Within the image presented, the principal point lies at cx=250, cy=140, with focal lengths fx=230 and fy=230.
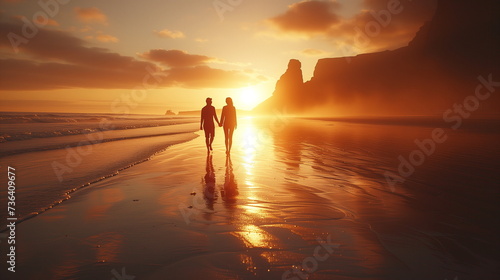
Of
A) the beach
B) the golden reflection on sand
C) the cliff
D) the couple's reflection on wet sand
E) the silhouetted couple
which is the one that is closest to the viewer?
the beach

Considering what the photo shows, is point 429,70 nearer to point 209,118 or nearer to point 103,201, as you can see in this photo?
point 209,118

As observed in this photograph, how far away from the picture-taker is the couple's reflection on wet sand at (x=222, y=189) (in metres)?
5.17

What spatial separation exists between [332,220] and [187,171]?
18.0 ft

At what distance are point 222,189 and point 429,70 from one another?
101m

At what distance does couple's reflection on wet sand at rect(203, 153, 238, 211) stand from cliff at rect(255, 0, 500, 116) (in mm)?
85219

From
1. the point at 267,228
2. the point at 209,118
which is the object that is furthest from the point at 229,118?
the point at 267,228

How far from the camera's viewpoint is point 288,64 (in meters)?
192

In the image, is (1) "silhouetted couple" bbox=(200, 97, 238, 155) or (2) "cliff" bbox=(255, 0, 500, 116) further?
(2) "cliff" bbox=(255, 0, 500, 116)

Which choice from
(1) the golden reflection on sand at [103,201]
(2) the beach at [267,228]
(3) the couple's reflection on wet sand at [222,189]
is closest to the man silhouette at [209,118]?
(3) the couple's reflection on wet sand at [222,189]

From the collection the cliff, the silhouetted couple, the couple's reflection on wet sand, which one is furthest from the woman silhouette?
the cliff

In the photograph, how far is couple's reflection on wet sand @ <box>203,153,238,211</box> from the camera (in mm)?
5172

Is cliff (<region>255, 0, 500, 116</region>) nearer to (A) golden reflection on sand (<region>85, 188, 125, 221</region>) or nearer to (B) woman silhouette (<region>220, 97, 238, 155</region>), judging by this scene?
(B) woman silhouette (<region>220, 97, 238, 155</region>)

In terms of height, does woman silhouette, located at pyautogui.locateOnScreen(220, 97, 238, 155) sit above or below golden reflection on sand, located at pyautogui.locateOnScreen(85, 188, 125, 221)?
above

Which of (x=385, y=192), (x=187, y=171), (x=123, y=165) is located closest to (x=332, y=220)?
(x=385, y=192)
